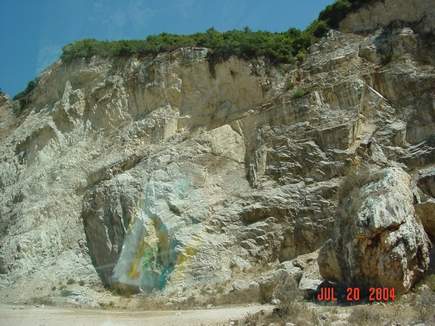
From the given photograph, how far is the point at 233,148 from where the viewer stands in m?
23.1

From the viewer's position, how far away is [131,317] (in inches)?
587

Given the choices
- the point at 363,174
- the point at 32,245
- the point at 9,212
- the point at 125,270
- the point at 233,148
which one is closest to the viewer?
the point at 363,174

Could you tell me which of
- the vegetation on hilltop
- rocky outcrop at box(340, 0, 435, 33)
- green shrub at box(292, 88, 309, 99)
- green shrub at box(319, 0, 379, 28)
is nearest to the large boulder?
green shrub at box(292, 88, 309, 99)

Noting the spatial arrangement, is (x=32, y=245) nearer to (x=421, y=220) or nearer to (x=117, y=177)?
(x=117, y=177)

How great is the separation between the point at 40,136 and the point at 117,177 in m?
7.75

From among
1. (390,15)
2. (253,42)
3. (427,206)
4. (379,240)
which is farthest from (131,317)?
(390,15)

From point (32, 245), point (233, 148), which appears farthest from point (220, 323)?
point (32, 245)

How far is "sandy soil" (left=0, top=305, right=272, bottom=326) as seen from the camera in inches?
519

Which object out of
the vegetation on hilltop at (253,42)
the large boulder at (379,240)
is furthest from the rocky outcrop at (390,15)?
the large boulder at (379,240)

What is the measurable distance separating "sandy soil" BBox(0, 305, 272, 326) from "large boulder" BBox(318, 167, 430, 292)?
2303 millimetres

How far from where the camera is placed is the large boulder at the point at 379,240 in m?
13.4
